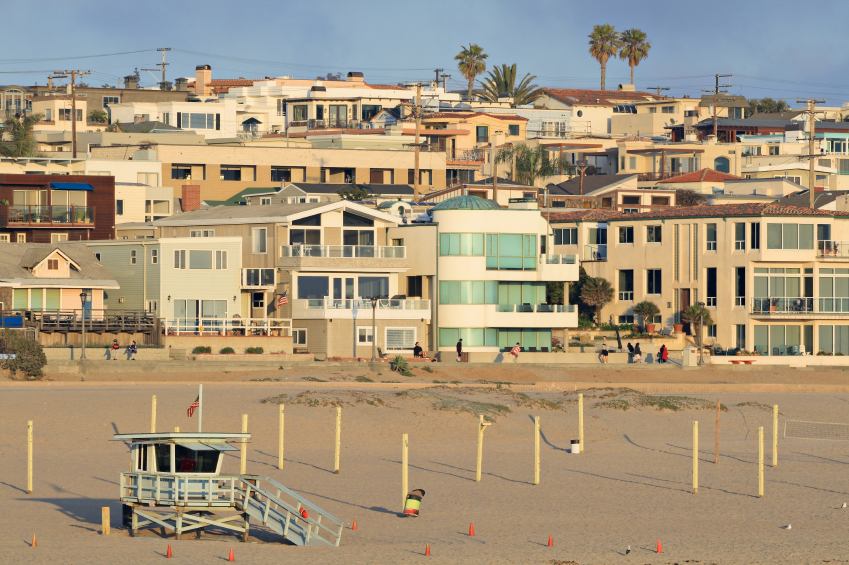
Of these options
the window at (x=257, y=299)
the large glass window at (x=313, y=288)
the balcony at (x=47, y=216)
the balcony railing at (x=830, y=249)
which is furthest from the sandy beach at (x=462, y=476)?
the balcony at (x=47, y=216)

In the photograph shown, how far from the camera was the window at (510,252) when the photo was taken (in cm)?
6700

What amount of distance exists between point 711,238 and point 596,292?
7257 mm

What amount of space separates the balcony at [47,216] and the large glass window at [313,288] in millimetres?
17501

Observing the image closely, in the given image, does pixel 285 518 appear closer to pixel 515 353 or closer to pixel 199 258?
pixel 515 353

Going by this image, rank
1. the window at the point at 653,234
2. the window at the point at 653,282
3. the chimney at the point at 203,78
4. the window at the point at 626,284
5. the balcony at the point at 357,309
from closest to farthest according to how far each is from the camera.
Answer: the balcony at the point at 357,309
the window at the point at 653,282
the window at the point at 653,234
the window at the point at 626,284
the chimney at the point at 203,78

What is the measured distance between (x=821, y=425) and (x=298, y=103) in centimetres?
9108

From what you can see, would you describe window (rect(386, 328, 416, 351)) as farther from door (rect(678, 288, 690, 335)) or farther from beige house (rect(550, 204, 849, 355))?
door (rect(678, 288, 690, 335))

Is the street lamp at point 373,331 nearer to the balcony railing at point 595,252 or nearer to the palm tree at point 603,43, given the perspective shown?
the balcony railing at point 595,252

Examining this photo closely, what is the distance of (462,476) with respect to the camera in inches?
1384

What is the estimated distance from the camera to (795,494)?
3372 cm

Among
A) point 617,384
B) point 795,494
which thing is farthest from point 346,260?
point 795,494

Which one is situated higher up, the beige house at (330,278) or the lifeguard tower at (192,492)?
the beige house at (330,278)

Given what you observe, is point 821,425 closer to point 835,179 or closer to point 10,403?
point 10,403

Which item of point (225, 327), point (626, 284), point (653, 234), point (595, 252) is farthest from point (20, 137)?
point (653, 234)
